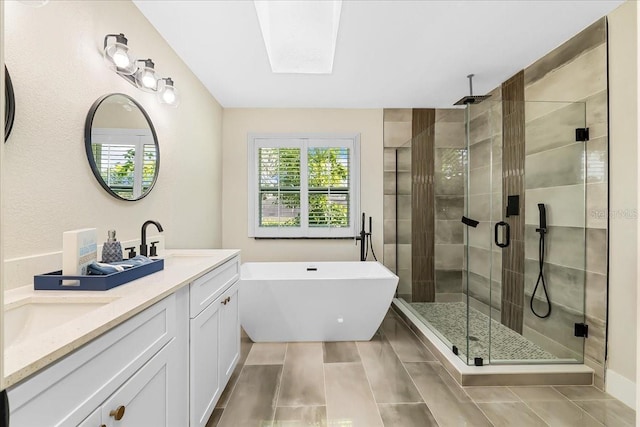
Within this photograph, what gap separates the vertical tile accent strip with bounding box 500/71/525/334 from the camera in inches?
106

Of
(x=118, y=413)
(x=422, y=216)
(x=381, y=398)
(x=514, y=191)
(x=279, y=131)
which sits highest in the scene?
(x=279, y=131)

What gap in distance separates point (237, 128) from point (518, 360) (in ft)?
12.0

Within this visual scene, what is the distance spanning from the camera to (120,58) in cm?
162

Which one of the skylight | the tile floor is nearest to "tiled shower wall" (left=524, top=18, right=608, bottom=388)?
the tile floor

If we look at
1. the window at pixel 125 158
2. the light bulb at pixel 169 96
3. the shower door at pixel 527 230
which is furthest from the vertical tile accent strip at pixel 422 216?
the window at pixel 125 158

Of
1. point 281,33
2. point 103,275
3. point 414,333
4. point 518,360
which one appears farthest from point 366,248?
point 103,275

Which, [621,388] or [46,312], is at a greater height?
[46,312]

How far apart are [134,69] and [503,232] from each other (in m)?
3.08

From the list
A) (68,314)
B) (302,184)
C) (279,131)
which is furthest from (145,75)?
(302,184)

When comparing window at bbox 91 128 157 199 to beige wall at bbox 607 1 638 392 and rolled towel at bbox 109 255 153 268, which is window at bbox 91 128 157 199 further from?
beige wall at bbox 607 1 638 392

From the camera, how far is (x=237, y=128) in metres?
3.74

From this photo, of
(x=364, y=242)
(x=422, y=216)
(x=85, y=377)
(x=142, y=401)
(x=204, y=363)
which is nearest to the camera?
(x=85, y=377)

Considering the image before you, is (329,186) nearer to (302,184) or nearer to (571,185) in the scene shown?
(302,184)

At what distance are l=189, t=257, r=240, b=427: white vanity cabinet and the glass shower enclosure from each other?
172 cm
